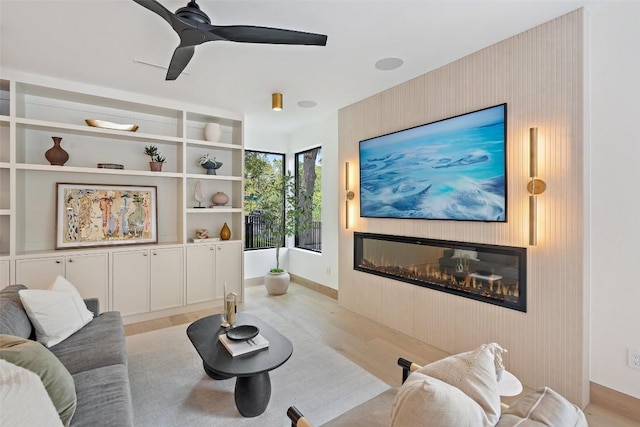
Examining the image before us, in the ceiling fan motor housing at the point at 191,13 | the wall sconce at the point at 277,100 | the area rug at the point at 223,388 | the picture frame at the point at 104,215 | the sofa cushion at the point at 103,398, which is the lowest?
the area rug at the point at 223,388

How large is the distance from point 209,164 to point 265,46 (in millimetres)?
2163

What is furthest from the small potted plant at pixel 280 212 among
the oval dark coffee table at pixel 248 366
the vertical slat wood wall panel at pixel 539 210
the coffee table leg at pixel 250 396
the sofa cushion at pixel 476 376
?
the sofa cushion at pixel 476 376

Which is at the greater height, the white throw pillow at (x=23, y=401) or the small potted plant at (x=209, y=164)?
the small potted plant at (x=209, y=164)

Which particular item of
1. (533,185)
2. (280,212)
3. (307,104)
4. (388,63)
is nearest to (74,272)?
(280,212)

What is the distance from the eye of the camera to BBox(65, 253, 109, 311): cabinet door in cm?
337

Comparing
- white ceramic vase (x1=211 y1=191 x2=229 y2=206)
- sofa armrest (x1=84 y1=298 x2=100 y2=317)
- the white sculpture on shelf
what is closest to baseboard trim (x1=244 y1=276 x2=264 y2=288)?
white ceramic vase (x1=211 y1=191 x2=229 y2=206)

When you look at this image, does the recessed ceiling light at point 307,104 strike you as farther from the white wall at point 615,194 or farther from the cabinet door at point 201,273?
the white wall at point 615,194

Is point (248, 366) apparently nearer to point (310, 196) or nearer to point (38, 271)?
point (38, 271)

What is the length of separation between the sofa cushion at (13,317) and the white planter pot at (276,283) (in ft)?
9.72

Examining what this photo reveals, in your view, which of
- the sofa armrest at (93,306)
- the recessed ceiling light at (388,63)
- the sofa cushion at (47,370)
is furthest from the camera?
the recessed ceiling light at (388,63)

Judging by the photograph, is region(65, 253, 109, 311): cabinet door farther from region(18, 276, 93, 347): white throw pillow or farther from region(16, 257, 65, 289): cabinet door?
region(18, 276, 93, 347): white throw pillow

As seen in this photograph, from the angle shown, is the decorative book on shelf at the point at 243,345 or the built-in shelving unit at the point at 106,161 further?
the built-in shelving unit at the point at 106,161

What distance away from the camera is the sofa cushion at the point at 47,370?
1.35 m

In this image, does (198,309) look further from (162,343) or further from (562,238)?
(562,238)
